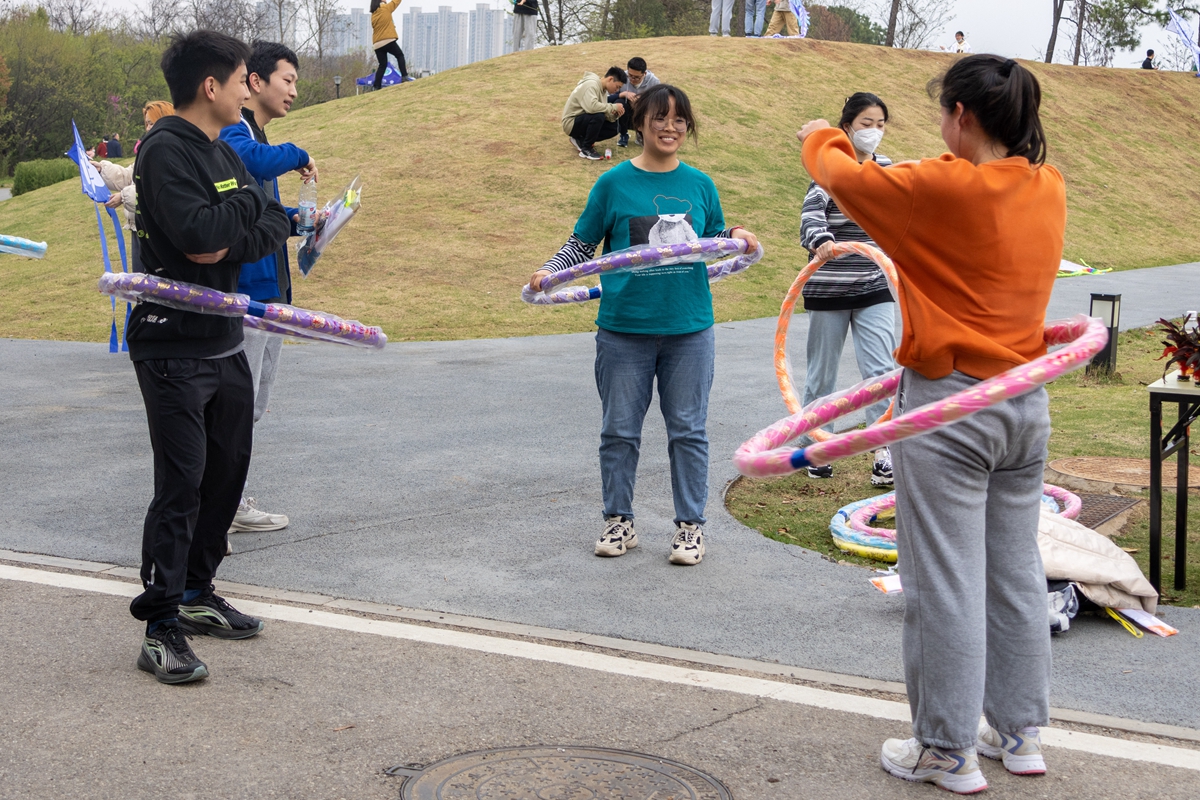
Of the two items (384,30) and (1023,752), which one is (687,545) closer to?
(1023,752)

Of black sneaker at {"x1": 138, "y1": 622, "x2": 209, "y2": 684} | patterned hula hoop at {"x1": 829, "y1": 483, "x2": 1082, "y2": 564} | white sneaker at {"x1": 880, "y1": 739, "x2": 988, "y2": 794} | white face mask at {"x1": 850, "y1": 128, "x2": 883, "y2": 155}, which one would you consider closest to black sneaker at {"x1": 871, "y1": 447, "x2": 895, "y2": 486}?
patterned hula hoop at {"x1": 829, "y1": 483, "x2": 1082, "y2": 564}

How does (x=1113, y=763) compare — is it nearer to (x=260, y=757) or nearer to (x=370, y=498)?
(x=260, y=757)

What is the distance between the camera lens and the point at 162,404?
4.23m

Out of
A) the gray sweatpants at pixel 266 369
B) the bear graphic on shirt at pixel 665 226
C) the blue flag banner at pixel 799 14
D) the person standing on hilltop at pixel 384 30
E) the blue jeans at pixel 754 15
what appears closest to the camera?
the bear graphic on shirt at pixel 665 226

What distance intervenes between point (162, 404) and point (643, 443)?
4483 mm

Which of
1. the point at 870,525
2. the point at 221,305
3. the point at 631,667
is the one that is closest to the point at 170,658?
the point at 221,305

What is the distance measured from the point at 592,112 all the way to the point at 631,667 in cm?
1984

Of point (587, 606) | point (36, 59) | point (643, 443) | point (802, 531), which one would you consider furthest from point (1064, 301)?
point (36, 59)

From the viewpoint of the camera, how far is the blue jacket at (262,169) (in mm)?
5359

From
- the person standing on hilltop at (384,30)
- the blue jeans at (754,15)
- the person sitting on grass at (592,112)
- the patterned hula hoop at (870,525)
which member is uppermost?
the blue jeans at (754,15)

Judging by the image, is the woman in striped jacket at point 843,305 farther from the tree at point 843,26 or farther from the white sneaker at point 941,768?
the tree at point 843,26

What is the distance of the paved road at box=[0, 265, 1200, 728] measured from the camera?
4.60 meters

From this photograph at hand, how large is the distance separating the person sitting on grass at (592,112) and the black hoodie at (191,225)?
1862 centimetres

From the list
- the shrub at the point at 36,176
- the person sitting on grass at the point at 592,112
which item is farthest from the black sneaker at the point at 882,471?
the shrub at the point at 36,176
